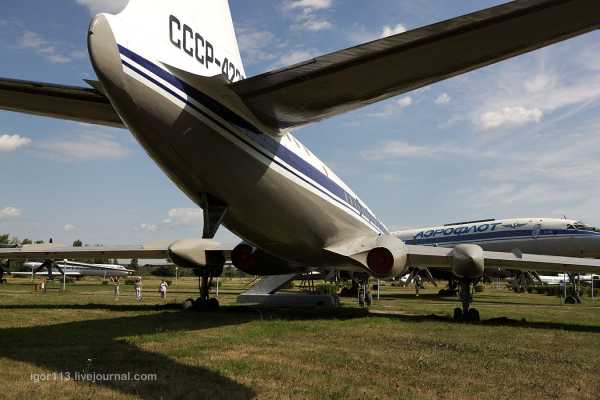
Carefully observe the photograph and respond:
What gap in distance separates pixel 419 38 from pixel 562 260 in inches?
389

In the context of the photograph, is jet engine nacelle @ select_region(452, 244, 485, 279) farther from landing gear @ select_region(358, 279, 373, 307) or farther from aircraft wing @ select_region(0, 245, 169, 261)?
aircraft wing @ select_region(0, 245, 169, 261)

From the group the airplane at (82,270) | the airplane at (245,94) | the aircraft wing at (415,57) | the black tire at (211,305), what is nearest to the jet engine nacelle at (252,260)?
the airplane at (245,94)

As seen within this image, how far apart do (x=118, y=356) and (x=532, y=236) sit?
24.2 meters

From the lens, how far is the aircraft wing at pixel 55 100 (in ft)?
21.6

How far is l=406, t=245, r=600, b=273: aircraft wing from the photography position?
1202cm

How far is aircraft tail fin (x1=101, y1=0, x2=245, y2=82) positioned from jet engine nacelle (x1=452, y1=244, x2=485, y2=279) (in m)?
6.41

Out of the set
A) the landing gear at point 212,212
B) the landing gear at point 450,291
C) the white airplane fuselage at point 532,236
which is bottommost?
the landing gear at point 450,291

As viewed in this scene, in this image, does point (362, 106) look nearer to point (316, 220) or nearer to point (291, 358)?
point (291, 358)

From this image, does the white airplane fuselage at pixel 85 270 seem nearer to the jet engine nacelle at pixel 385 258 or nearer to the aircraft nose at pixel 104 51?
the jet engine nacelle at pixel 385 258

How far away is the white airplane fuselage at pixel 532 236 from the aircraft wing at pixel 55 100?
23.9 meters

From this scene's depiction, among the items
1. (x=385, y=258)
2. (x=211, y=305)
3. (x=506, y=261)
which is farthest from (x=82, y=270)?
(x=506, y=261)

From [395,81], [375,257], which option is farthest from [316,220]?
[395,81]

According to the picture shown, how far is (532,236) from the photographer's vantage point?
25953mm

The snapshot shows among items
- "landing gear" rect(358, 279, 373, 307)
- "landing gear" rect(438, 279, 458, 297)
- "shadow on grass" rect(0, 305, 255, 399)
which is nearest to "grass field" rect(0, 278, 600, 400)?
"shadow on grass" rect(0, 305, 255, 399)
